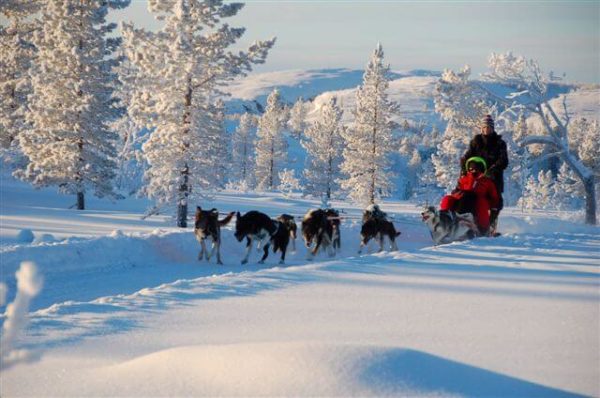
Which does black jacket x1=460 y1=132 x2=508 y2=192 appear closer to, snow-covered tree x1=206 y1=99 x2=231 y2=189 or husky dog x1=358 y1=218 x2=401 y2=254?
husky dog x1=358 y1=218 x2=401 y2=254

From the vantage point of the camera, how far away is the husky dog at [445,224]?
13391mm

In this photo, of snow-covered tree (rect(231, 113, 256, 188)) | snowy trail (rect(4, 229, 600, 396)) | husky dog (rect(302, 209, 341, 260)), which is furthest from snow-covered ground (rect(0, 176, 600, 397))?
snow-covered tree (rect(231, 113, 256, 188))

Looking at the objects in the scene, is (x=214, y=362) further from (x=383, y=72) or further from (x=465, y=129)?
(x=383, y=72)

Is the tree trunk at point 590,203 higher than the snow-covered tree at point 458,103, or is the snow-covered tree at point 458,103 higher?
the snow-covered tree at point 458,103

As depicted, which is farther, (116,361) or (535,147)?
(535,147)

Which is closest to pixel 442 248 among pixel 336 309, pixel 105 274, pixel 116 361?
pixel 336 309

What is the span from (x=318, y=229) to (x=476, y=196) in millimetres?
4004

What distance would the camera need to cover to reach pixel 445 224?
13.4 m

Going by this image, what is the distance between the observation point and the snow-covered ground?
12.9 feet

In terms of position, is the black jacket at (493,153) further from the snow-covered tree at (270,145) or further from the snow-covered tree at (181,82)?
the snow-covered tree at (270,145)

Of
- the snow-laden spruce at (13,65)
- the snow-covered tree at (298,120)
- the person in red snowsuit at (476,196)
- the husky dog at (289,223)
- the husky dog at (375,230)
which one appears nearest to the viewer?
the person in red snowsuit at (476,196)

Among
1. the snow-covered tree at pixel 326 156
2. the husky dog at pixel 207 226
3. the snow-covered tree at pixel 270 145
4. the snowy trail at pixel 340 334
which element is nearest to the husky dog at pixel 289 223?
the husky dog at pixel 207 226

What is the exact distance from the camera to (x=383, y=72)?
42000mm

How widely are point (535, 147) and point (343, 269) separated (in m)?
97.6
